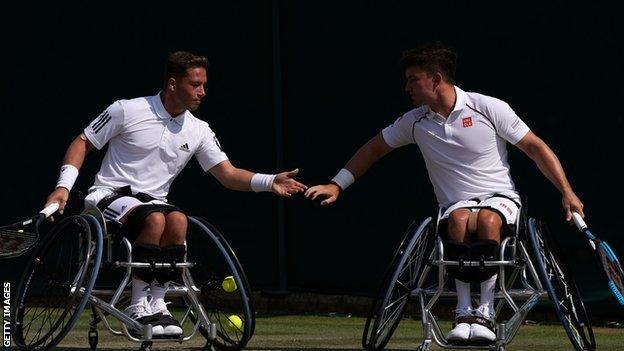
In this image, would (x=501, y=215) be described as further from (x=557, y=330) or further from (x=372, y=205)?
(x=372, y=205)

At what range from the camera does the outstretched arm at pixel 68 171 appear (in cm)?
635

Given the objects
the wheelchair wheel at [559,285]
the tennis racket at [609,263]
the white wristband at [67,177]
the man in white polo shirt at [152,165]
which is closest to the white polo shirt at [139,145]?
the man in white polo shirt at [152,165]

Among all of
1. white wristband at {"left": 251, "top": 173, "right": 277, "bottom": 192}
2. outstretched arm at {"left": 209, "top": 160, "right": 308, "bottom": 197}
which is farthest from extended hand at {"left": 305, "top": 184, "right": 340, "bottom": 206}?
white wristband at {"left": 251, "top": 173, "right": 277, "bottom": 192}

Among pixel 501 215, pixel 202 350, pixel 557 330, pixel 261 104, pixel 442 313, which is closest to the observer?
pixel 501 215

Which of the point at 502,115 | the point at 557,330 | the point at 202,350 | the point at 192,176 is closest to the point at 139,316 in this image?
the point at 202,350

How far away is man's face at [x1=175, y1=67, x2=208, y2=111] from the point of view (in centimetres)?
670

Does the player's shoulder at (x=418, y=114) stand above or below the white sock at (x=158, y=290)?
above

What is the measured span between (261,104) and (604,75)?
217 cm

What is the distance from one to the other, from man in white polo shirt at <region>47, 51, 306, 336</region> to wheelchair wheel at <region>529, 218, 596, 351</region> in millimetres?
1079

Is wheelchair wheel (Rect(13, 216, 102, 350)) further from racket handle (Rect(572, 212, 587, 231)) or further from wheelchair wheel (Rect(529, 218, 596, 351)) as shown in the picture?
racket handle (Rect(572, 212, 587, 231))

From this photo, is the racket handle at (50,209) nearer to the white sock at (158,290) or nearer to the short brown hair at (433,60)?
the white sock at (158,290)

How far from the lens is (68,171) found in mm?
6512

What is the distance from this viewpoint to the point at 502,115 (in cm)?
637

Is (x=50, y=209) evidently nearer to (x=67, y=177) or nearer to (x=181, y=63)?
(x=67, y=177)
